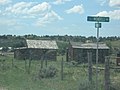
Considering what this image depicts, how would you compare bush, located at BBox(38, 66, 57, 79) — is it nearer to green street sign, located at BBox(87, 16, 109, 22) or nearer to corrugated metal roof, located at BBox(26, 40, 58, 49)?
green street sign, located at BBox(87, 16, 109, 22)

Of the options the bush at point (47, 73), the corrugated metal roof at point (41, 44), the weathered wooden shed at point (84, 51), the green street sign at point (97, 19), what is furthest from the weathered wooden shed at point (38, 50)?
the green street sign at point (97, 19)

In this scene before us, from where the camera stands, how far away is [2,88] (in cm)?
1877

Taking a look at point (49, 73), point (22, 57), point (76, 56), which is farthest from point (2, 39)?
point (49, 73)

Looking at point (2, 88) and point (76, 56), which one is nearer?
point (2, 88)

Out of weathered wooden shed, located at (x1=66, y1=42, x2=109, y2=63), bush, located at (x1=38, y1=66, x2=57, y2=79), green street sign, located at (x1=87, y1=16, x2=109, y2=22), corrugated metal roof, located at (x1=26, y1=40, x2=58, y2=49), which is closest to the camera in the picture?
green street sign, located at (x1=87, y1=16, x2=109, y2=22)

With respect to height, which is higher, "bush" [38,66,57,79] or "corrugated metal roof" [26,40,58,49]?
"corrugated metal roof" [26,40,58,49]

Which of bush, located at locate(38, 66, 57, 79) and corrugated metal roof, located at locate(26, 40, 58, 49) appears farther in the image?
corrugated metal roof, located at locate(26, 40, 58, 49)

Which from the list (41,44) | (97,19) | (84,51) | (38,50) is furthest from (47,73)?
(41,44)

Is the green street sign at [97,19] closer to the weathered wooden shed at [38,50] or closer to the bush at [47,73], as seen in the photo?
the bush at [47,73]

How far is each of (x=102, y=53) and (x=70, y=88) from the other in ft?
146

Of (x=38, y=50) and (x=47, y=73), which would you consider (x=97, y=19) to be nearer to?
(x=47, y=73)

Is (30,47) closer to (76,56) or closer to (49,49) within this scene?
(49,49)

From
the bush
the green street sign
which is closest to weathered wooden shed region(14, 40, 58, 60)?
the bush

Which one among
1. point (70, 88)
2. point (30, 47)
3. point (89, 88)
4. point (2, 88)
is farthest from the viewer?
A: point (30, 47)
